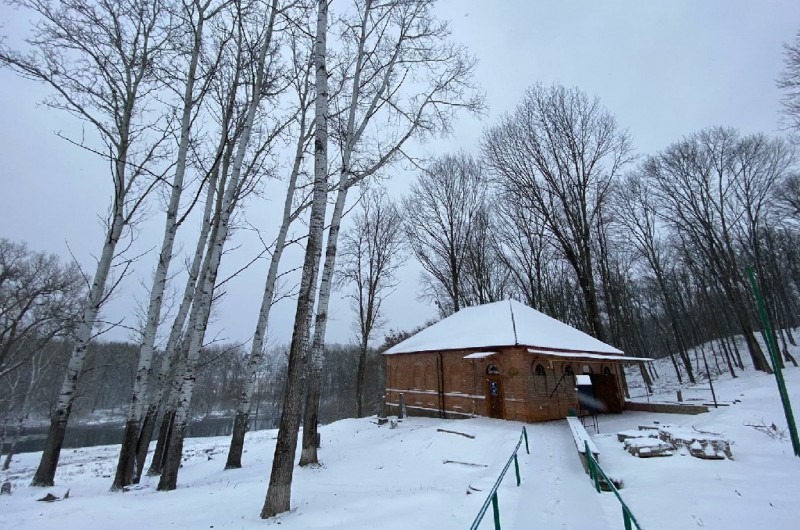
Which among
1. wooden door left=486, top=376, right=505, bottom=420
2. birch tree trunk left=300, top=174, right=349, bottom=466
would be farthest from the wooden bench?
birch tree trunk left=300, top=174, right=349, bottom=466

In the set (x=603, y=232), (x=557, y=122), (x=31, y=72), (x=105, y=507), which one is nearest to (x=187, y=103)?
(x=31, y=72)

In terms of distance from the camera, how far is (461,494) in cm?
647

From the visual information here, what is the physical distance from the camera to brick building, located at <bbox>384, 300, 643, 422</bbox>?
15.9 metres

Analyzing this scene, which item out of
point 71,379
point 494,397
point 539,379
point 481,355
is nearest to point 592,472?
point 481,355

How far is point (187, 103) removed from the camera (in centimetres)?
994

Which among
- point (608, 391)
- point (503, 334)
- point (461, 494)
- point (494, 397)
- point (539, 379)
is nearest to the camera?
point (461, 494)

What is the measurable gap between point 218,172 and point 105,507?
8180 mm

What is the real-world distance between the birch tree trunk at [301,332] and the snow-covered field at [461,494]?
47cm

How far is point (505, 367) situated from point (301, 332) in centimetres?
1264

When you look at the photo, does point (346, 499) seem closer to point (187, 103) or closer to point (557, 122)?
point (187, 103)

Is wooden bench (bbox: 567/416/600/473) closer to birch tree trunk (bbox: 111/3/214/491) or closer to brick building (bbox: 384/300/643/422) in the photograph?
brick building (bbox: 384/300/643/422)

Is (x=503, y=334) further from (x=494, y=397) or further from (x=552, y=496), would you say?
(x=552, y=496)

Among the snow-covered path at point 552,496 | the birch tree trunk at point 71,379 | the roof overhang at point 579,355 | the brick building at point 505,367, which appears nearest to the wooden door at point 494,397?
the brick building at point 505,367

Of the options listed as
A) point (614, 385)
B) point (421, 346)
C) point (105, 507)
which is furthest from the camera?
point (421, 346)
